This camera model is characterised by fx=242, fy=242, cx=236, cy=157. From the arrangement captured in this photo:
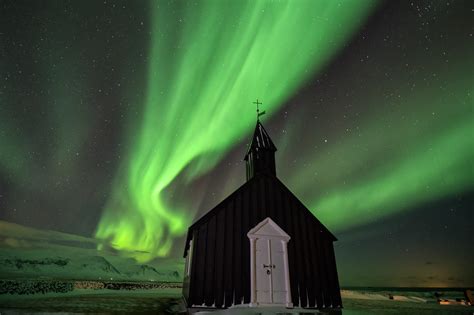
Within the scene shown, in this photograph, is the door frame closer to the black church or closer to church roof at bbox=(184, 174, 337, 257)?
the black church

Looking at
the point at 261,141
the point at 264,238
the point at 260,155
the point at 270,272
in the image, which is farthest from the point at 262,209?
the point at 261,141

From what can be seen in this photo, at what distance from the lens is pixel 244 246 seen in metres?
11.0

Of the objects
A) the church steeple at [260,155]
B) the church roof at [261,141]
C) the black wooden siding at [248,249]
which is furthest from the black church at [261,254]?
the church roof at [261,141]

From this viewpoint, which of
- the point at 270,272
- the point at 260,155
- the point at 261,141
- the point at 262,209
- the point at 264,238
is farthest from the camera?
the point at 261,141

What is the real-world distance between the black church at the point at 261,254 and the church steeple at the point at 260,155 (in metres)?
2.26

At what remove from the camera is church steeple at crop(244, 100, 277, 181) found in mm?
15094

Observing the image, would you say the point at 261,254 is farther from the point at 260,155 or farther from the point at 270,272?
the point at 260,155

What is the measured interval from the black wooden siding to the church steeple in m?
2.35

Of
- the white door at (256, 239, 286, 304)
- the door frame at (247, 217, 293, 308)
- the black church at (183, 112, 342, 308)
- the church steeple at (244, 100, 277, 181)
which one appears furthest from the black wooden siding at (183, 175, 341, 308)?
the church steeple at (244, 100, 277, 181)

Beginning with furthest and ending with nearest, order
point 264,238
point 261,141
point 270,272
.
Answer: point 261,141 < point 264,238 < point 270,272

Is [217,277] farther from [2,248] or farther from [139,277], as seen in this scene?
[139,277]

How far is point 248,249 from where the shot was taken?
1095 cm

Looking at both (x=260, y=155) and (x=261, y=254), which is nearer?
(x=261, y=254)

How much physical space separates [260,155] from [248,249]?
6136 millimetres
